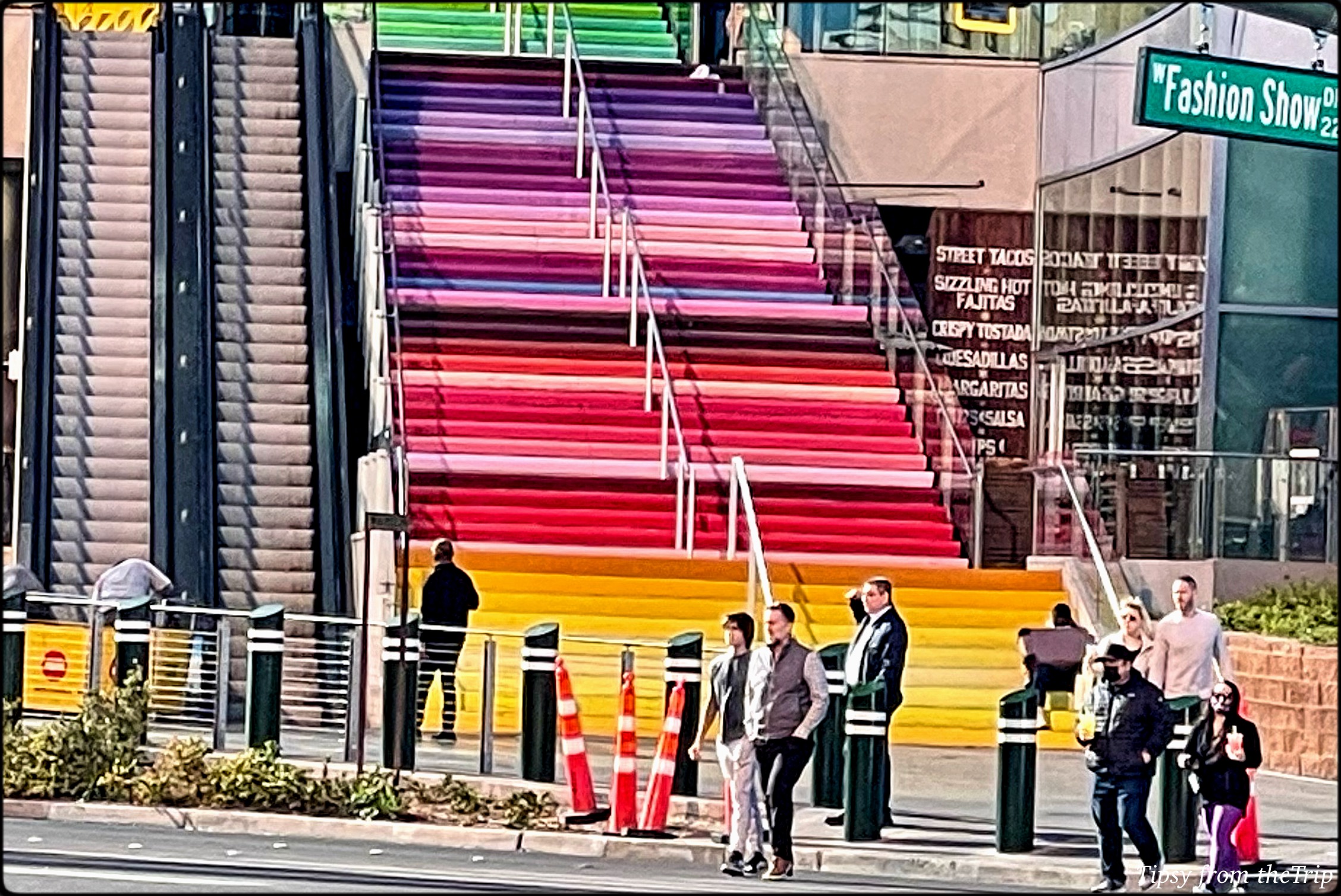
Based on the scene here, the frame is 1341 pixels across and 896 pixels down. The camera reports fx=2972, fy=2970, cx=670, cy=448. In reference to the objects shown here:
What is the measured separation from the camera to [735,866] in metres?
16.4

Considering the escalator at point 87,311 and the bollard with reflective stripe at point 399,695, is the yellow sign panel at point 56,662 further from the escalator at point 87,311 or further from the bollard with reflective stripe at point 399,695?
the escalator at point 87,311

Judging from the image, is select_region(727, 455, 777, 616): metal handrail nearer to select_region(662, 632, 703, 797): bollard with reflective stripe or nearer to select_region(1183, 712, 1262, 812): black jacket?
select_region(662, 632, 703, 797): bollard with reflective stripe

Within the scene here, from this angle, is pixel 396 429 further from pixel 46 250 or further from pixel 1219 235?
pixel 1219 235

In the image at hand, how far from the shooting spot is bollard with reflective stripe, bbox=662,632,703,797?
19203mm

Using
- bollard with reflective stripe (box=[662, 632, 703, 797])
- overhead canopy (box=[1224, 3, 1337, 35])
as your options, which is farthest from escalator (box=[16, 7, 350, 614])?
overhead canopy (box=[1224, 3, 1337, 35])

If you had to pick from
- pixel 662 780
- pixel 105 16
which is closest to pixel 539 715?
pixel 662 780

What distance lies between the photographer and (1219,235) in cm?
2800

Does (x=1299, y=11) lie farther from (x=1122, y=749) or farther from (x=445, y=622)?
(x=445, y=622)

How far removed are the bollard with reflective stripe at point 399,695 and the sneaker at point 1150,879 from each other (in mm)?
5216

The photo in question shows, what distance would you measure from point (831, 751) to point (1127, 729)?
3994 mm

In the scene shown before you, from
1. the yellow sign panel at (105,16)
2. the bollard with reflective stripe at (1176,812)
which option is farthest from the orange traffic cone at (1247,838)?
the yellow sign panel at (105,16)

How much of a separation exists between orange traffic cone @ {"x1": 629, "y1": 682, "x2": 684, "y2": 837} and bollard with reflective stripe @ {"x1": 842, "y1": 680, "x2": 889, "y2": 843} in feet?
3.36

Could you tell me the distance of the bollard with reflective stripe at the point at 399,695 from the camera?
19391 millimetres

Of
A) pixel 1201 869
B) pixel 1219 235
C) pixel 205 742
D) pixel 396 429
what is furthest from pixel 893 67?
pixel 1201 869
